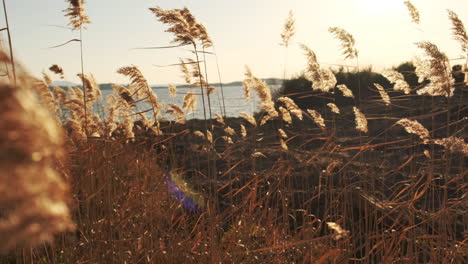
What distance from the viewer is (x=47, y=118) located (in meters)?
0.66

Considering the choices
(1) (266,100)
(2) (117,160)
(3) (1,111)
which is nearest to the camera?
(3) (1,111)

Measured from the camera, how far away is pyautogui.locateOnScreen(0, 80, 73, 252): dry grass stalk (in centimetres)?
58

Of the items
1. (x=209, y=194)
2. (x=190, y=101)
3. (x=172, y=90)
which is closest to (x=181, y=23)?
(x=209, y=194)

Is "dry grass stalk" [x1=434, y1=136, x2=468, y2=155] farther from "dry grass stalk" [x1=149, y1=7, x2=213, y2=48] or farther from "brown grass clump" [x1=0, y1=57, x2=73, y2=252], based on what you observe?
"brown grass clump" [x1=0, y1=57, x2=73, y2=252]

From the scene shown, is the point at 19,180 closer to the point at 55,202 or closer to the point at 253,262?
the point at 55,202

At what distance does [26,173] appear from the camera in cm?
59

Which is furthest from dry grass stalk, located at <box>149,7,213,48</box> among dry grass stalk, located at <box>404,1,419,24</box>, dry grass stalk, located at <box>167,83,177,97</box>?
dry grass stalk, located at <box>167,83,177,97</box>

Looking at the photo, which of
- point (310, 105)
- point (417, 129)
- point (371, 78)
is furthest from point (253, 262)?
point (371, 78)

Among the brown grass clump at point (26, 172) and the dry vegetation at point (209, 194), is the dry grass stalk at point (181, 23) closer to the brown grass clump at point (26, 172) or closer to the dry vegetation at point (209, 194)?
the dry vegetation at point (209, 194)

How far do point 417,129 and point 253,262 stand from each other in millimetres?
1383

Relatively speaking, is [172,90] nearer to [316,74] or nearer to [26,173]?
[316,74]

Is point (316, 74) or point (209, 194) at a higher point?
point (316, 74)

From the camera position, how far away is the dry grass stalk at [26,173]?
22.9 inches

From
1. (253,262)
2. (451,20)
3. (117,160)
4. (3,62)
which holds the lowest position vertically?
(253,262)
